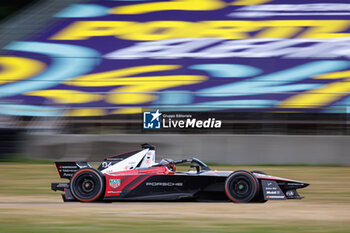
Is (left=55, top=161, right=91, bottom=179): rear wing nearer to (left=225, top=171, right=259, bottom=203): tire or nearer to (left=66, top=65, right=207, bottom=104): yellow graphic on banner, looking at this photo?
(left=225, top=171, right=259, bottom=203): tire

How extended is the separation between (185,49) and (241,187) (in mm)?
10191

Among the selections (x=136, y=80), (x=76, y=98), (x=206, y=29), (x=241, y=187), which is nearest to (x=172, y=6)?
(x=206, y=29)

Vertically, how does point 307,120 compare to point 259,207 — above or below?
above

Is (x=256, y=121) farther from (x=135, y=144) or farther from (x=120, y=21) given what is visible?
(x=120, y=21)

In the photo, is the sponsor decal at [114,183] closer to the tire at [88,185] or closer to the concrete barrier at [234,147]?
the tire at [88,185]

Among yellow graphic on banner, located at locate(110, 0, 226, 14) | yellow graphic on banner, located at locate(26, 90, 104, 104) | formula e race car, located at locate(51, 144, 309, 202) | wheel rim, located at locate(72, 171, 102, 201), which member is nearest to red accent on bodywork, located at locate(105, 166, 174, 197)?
formula e race car, located at locate(51, 144, 309, 202)

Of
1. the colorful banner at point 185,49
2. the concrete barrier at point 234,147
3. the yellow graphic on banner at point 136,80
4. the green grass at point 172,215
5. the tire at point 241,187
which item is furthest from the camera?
the colorful banner at point 185,49

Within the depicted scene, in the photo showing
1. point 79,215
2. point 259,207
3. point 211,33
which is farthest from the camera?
point 211,33

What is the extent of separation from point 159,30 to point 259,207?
11014mm

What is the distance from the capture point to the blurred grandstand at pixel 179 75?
36.3 feet

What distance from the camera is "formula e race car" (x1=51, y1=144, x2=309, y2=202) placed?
607 centimetres

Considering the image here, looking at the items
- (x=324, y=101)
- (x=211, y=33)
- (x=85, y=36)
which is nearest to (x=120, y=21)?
(x=85, y=36)

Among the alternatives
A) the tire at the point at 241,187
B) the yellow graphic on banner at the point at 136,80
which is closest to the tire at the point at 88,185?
the tire at the point at 241,187

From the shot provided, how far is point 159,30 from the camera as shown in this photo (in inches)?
639
